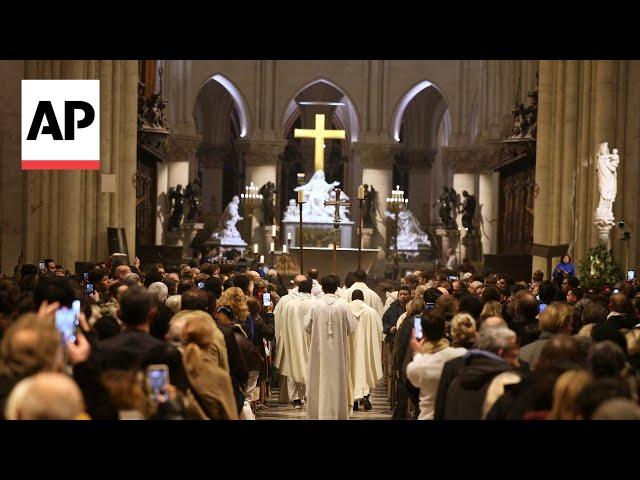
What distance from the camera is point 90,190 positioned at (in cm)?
2400

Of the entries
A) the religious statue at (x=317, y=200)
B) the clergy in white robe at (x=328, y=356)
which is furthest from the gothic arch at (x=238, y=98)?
the clergy in white robe at (x=328, y=356)

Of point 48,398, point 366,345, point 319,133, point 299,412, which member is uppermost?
point 319,133

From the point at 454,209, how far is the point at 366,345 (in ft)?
90.2

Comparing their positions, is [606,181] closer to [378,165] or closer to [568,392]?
[568,392]

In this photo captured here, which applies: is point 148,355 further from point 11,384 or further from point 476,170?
point 476,170

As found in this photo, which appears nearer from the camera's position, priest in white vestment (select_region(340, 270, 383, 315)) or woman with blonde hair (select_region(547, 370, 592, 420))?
woman with blonde hair (select_region(547, 370, 592, 420))

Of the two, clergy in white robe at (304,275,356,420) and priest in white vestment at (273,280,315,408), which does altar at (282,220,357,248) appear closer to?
priest in white vestment at (273,280,315,408)

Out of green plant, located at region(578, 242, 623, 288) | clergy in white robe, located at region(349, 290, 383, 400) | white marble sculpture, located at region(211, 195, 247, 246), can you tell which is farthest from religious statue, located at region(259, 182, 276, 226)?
clergy in white robe, located at region(349, 290, 383, 400)

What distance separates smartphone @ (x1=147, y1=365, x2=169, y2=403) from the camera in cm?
551

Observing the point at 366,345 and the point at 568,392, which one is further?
the point at 366,345

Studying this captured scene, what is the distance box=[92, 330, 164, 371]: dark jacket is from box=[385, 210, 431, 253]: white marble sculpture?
35660mm

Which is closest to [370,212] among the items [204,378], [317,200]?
[317,200]

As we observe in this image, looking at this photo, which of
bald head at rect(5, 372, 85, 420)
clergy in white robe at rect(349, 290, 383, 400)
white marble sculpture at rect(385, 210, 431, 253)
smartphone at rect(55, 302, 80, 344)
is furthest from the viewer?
white marble sculpture at rect(385, 210, 431, 253)
